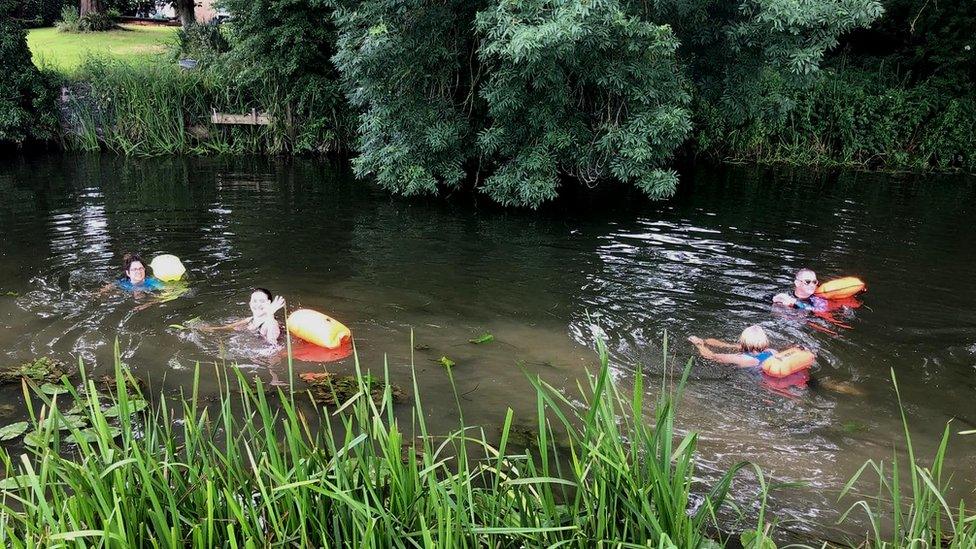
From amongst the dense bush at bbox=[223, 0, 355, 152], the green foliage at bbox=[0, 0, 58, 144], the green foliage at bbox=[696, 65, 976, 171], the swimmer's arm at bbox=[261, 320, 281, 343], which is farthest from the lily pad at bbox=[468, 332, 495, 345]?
the green foliage at bbox=[0, 0, 58, 144]

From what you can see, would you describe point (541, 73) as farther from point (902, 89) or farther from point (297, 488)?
point (902, 89)

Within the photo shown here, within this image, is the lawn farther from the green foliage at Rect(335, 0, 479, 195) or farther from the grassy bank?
the grassy bank

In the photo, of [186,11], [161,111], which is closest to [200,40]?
[186,11]

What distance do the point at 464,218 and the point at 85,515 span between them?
29.5 ft

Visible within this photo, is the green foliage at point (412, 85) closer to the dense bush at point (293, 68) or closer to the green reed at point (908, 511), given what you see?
the dense bush at point (293, 68)

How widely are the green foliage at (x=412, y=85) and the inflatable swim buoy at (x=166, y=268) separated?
13.9 ft

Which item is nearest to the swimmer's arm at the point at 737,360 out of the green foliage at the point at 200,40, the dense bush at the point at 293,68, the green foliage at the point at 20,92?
the dense bush at the point at 293,68

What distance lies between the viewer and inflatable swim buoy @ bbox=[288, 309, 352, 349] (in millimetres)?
5758

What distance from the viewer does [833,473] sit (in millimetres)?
4289

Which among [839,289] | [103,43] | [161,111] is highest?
[103,43]

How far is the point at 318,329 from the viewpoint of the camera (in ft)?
18.9

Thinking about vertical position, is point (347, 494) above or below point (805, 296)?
above

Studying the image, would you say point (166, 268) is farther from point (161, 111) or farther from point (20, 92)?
point (20, 92)

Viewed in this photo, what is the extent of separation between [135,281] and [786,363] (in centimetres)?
623
